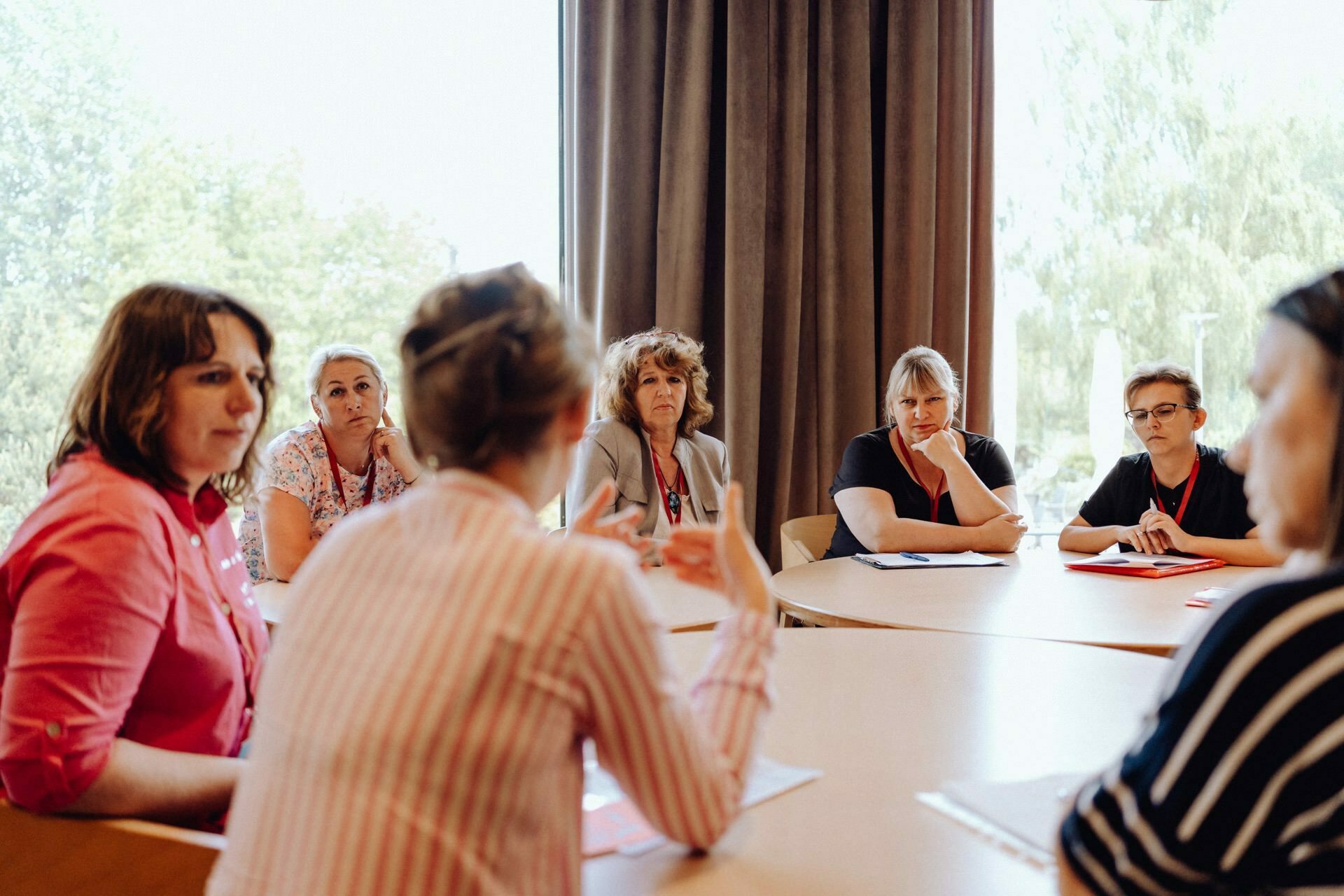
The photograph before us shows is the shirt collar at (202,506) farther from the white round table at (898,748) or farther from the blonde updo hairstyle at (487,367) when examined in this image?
the white round table at (898,748)

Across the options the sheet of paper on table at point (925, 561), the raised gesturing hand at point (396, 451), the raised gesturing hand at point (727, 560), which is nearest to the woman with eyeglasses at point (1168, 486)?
the sheet of paper on table at point (925, 561)

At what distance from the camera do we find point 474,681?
0.74 meters

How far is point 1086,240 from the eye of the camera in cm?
432

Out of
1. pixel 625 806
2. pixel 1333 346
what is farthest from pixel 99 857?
pixel 1333 346

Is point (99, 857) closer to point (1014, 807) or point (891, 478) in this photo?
point (1014, 807)

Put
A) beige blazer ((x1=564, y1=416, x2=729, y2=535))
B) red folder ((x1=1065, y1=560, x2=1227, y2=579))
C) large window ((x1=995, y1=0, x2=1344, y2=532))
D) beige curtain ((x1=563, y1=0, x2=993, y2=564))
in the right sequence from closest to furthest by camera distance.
Result: red folder ((x1=1065, y1=560, x2=1227, y2=579)), beige blazer ((x1=564, y1=416, x2=729, y2=535)), beige curtain ((x1=563, y1=0, x2=993, y2=564)), large window ((x1=995, y1=0, x2=1344, y2=532))

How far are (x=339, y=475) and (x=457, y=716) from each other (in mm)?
2130

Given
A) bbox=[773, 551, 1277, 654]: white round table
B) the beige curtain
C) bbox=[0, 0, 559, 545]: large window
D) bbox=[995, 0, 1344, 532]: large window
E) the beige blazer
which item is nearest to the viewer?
bbox=[773, 551, 1277, 654]: white round table

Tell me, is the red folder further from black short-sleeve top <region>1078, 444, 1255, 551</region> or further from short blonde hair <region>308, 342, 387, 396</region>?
short blonde hair <region>308, 342, 387, 396</region>

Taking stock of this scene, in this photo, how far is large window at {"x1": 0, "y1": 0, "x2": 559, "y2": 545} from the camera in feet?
11.4

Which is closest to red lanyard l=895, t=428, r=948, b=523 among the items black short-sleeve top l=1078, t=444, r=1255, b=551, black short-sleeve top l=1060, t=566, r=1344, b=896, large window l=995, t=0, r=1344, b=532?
black short-sleeve top l=1078, t=444, r=1255, b=551

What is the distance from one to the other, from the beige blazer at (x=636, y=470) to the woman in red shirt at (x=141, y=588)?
1712mm

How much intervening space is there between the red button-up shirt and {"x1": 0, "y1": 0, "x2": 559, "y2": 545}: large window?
2.40 m

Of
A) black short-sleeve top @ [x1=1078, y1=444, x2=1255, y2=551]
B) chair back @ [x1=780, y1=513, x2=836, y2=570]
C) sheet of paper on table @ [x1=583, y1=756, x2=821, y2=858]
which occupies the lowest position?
chair back @ [x1=780, y1=513, x2=836, y2=570]
